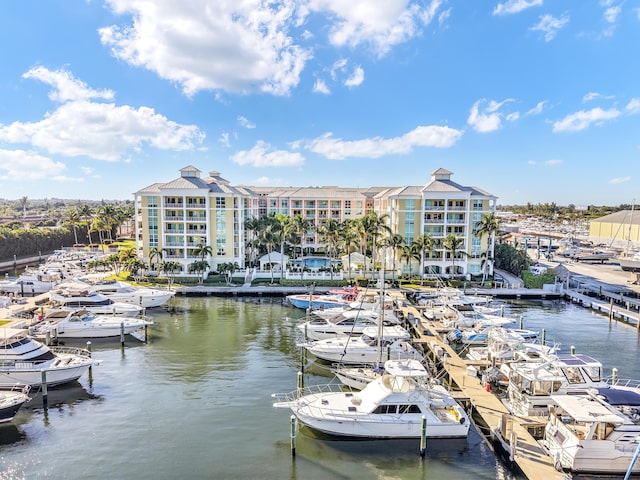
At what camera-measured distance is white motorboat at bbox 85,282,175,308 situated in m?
50.2

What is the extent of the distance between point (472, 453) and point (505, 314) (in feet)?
105

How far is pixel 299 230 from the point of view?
227 feet

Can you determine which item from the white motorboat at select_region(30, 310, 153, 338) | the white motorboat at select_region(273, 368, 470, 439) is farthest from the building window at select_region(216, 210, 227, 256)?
the white motorboat at select_region(273, 368, 470, 439)

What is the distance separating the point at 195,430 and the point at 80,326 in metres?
21.3

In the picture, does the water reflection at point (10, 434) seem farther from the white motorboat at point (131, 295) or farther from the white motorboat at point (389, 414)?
the white motorboat at point (131, 295)

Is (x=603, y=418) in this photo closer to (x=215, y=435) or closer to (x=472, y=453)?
(x=472, y=453)

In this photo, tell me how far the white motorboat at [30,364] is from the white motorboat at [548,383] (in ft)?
92.3

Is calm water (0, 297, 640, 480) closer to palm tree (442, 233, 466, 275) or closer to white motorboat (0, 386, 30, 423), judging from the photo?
white motorboat (0, 386, 30, 423)

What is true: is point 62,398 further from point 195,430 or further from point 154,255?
point 154,255

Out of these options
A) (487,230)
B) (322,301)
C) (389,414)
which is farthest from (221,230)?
(389,414)

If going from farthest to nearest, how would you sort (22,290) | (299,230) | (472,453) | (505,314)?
(299,230) → (22,290) → (505,314) → (472,453)

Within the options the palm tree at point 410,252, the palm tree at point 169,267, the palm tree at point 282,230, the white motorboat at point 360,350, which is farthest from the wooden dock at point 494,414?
the palm tree at point 169,267

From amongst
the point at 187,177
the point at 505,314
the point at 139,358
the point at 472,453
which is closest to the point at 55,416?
the point at 139,358

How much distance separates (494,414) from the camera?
24938 mm
